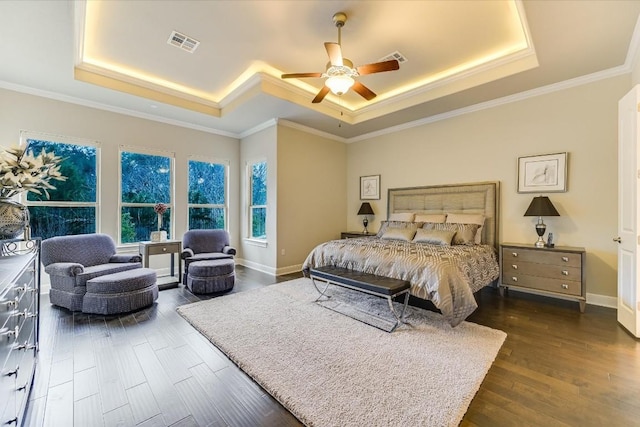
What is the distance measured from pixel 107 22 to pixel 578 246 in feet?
21.4

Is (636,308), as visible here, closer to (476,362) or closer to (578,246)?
(578,246)

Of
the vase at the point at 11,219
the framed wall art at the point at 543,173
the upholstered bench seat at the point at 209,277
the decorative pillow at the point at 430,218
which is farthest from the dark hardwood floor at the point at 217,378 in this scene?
the decorative pillow at the point at 430,218

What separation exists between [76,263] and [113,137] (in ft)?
7.73

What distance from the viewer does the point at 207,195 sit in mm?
6051

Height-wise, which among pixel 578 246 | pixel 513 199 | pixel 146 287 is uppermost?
pixel 513 199

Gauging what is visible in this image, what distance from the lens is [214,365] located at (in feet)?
7.45

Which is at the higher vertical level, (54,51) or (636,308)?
(54,51)

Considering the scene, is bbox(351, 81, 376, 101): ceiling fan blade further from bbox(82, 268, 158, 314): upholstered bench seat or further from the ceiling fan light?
bbox(82, 268, 158, 314): upholstered bench seat

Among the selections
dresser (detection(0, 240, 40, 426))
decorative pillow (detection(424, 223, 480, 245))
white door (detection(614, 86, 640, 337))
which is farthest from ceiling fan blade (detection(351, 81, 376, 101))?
dresser (detection(0, 240, 40, 426))

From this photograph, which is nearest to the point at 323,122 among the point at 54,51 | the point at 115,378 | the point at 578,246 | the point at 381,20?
the point at 381,20

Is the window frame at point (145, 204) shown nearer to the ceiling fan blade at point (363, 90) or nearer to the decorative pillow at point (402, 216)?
the ceiling fan blade at point (363, 90)

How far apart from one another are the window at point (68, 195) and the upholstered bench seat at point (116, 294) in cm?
179

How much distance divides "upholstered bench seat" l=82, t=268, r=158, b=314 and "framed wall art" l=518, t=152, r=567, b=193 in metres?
5.59

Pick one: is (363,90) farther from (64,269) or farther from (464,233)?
(64,269)
